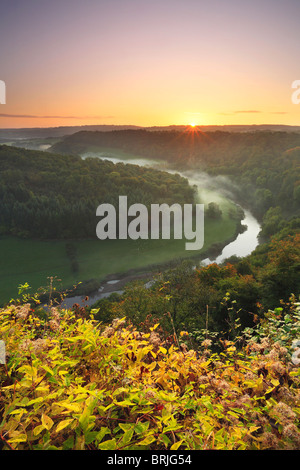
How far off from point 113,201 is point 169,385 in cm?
9390

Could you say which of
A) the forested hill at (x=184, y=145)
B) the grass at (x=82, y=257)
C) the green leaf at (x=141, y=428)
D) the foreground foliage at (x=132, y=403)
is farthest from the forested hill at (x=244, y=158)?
the green leaf at (x=141, y=428)

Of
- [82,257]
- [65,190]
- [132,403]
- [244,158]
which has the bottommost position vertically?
[82,257]

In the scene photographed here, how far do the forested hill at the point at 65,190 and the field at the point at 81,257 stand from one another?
218 inches

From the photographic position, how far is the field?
214ft

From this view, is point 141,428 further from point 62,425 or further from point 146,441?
point 62,425

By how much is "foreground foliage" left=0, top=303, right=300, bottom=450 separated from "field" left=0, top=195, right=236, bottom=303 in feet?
199

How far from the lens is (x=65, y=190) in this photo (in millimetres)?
98375

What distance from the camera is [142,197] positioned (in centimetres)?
10069

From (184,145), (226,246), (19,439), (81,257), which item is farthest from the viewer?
(184,145)

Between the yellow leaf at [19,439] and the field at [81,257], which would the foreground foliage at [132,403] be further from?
the field at [81,257]

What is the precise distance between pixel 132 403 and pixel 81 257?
2944 inches

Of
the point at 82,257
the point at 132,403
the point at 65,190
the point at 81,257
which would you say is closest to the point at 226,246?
the point at 82,257
